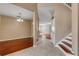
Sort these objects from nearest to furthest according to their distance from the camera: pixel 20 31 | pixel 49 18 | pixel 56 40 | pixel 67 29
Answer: pixel 67 29 < pixel 56 40 < pixel 49 18 < pixel 20 31

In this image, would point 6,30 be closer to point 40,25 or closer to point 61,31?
point 40,25

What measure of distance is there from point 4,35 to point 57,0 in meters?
5.06

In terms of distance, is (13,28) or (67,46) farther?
(13,28)

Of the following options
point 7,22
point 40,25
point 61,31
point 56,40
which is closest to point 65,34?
point 61,31

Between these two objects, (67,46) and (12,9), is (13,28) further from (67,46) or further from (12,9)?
(67,46)

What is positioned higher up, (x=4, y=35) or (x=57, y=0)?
(x=57, y=0)

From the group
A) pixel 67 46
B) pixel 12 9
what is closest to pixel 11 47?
pixel 12 9

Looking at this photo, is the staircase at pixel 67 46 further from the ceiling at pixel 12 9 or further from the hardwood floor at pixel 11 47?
the ceiling at pixel 12 9

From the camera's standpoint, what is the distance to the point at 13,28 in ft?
20.1

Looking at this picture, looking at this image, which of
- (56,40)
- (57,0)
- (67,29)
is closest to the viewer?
(57,0)

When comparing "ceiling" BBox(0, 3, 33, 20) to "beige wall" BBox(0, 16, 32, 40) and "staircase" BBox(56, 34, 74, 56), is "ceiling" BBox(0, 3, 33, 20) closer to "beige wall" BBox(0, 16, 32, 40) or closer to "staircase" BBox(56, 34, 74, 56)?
"beige wall" BBox(0, 16, 32, 40)

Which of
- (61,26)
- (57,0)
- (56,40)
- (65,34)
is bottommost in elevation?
(56,40)

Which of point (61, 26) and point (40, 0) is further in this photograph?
point (61, 26)

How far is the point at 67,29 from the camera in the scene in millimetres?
4367
